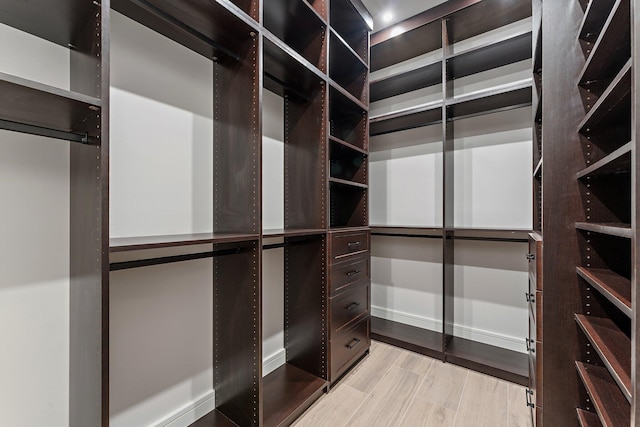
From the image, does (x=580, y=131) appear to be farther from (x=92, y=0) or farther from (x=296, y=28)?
(x=92, y=0)

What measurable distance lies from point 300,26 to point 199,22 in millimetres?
717

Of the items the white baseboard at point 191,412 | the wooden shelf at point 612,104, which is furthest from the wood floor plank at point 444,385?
the wooden shelf at point 612,104

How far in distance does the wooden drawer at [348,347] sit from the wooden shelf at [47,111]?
171 cm

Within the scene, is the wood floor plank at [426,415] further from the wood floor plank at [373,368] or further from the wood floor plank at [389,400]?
the wood floor plank at [373,368]

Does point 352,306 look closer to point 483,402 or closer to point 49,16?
point 483,402

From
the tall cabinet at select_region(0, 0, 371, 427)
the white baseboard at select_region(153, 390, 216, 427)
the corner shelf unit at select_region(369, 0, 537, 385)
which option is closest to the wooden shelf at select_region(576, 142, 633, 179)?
the corner shelf unit at select_region(369, 0, 537, 385)

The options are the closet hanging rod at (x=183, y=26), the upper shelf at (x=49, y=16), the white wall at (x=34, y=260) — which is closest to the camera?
the upper shelf at (x=49, y=16)

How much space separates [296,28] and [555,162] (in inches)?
64.0

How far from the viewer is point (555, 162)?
1178 mm

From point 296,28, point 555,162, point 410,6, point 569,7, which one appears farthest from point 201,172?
point 410,6

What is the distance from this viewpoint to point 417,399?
180 cm

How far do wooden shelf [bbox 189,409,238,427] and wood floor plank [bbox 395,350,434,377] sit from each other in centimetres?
128

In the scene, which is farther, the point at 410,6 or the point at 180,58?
the point at 410,6

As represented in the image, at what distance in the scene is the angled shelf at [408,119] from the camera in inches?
92.1
